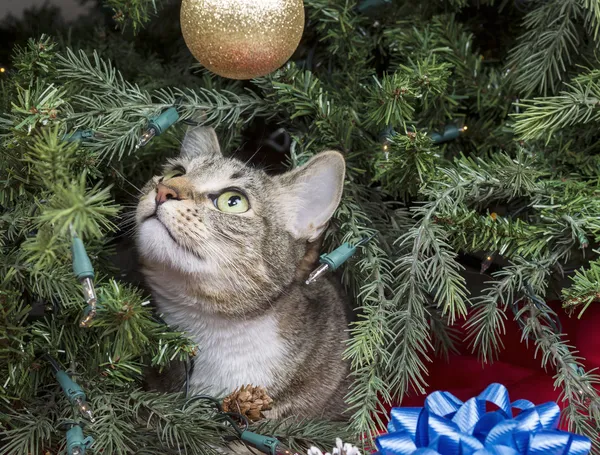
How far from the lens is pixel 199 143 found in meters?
1.12

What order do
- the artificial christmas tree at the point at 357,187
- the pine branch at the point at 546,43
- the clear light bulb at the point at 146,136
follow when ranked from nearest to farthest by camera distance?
the artificial christmas tree at the point at 357,187, the clear light bulb at the point at 146,136, the pine branch at the point at 546,43

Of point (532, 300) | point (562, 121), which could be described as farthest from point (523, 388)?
point (562, 121)

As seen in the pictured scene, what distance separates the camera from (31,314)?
0.92 meters

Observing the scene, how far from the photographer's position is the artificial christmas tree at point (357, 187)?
0.80 m

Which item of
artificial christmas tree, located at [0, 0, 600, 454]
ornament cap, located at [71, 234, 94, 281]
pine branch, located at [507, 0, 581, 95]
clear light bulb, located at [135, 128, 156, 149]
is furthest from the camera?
pine branch, located at [507, 0, 581, 95]

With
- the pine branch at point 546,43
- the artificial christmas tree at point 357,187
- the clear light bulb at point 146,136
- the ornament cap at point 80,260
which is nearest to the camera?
the ornament cap at point 80,260

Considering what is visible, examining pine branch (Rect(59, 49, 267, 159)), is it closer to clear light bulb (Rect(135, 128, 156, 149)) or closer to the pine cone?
clear light bulb (Rect(135, 128, 156, 149))

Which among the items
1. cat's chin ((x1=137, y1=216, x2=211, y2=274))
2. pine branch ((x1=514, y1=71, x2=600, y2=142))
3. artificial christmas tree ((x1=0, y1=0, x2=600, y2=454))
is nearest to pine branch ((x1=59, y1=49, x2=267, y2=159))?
artificial christmas tree ((x1=0, y1=0, x2=600, y2=454))

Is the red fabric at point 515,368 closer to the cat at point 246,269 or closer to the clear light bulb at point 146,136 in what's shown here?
the cat at point 246,269

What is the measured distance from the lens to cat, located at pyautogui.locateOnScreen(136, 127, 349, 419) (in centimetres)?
97

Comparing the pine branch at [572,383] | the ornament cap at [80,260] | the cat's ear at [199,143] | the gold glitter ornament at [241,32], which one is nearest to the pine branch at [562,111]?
the pine branch at [572,383]

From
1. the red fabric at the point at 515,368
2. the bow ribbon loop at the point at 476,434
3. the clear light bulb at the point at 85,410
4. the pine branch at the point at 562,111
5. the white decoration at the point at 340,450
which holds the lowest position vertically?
the red fabric at the point at 515,368

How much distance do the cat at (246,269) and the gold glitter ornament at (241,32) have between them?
194 mm

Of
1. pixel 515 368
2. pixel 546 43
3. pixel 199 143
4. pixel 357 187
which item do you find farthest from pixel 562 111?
pixel 199 143
